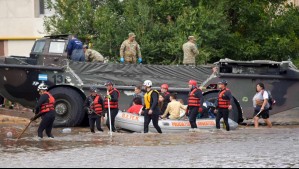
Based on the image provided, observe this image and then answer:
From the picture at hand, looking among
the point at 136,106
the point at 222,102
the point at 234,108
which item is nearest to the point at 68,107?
the point at 136,106

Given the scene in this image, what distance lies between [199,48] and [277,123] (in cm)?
370

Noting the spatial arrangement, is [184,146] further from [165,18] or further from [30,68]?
[165,18]

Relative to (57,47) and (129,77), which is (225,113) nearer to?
(129,77)

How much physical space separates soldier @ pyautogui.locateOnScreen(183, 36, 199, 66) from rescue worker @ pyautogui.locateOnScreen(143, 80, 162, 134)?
349 cm

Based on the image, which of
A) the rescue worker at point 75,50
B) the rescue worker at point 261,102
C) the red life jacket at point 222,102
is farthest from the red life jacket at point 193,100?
the rescue worker at point 75,50

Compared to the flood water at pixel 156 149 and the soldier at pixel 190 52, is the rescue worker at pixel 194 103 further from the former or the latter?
the soldier at pixel 190 52

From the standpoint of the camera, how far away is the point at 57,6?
3391 cm

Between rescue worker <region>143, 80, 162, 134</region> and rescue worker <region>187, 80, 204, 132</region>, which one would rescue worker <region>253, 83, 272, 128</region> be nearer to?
rescue worker <region>187, 80, 204, 132</region>

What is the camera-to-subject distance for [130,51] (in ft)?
96.8

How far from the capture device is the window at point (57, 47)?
1133 inches

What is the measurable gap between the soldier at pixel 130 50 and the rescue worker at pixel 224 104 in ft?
12.3

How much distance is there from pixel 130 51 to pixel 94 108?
365 cm

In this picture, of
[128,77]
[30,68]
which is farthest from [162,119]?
[30,68]

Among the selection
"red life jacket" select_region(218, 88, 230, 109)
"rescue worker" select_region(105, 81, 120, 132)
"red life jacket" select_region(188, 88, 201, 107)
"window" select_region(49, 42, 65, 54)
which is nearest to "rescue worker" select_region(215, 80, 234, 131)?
"red life jacket" select_region(218, 88, 230, 109)
